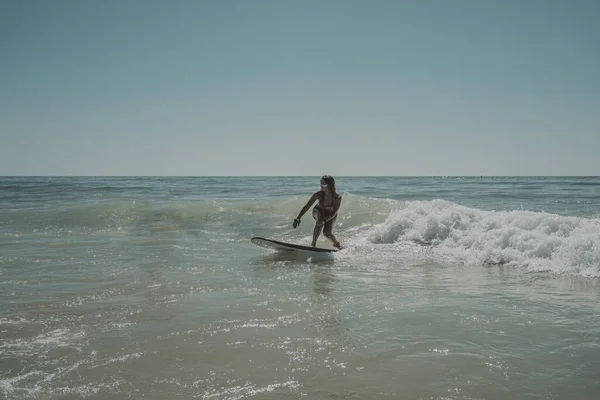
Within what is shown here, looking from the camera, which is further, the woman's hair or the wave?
the woman's hair

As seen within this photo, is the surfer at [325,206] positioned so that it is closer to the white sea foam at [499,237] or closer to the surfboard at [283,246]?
the surfboard at [283,246]

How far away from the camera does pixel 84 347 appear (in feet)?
14.9

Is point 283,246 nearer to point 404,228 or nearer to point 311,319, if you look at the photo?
point 404,228

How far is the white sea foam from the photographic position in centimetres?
899

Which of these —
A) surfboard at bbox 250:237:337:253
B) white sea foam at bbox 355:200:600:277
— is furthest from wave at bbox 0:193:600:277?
surfboard at bbox 250:237:337:253

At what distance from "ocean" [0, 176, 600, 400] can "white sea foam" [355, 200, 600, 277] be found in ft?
0.16

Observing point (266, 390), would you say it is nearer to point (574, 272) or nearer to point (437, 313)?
point (437, 313)

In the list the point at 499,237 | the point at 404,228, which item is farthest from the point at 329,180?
the point at 499,237

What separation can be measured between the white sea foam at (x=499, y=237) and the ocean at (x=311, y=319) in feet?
0.16

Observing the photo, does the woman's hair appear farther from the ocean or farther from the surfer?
the ocean

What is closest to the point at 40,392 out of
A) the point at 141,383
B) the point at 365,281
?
the point at 141,383

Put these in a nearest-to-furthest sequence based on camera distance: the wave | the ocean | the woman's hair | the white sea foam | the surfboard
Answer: the ocean → the white sea foam → the wave → the surfboard → the woman's hair

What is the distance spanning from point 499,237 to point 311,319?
727cm

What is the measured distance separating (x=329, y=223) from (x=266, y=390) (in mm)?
8448
